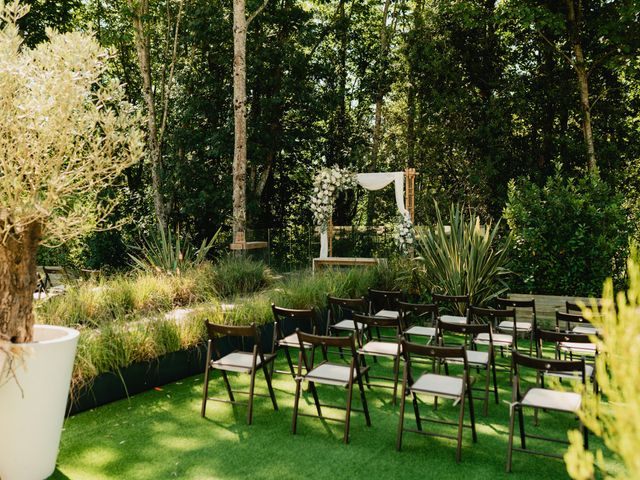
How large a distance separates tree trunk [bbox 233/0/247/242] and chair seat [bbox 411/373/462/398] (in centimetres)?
853

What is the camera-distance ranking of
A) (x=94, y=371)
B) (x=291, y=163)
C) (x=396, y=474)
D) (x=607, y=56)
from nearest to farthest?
1. (x=396, y=474)
2. (x=94, y=371)
3. (x=607, y=56)
4. (x=291, y=163)

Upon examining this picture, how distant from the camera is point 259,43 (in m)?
16.2

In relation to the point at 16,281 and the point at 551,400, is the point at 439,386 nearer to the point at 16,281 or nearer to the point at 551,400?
the point at 551,400

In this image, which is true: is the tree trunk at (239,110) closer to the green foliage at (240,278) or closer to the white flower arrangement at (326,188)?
the white flower arrangement at (326,188)

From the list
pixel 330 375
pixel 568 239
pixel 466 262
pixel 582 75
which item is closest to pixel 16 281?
pixel 330 375

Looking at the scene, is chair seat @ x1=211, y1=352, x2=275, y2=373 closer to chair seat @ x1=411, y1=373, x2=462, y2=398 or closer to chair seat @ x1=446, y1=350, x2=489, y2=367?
chair seat @ x1=411, y1=373, x2=462, y2=398

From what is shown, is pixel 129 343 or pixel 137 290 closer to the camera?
pixel 129 343

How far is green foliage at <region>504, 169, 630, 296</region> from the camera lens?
9.02 m

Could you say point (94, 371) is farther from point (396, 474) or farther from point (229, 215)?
point (229, 215)

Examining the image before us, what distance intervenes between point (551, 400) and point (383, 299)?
3.85 metres

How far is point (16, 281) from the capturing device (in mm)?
3568

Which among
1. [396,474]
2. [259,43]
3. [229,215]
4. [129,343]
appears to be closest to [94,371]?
[129,343]

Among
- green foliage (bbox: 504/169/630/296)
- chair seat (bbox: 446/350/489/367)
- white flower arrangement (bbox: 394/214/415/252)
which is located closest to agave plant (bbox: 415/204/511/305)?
green foliage (bbox: 504/169/630/296)

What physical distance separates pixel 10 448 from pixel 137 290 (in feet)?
15.0
